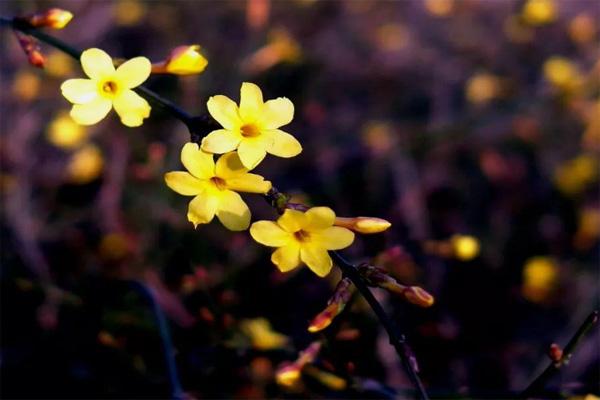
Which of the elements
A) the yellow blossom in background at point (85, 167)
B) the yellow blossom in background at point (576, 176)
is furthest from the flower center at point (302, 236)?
the yellow blossom in background at point (576, 176)

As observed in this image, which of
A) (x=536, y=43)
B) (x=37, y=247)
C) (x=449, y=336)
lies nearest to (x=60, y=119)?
(x=37, y=247)

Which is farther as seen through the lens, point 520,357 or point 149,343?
point 520,357

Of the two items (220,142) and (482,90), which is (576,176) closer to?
(482,90)

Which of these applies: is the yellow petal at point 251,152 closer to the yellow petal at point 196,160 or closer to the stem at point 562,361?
the yellow petal at point 196,160

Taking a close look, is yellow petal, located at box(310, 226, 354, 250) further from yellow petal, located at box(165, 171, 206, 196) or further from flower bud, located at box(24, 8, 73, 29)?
flower bud, located at box(24, 8, 73, 29)

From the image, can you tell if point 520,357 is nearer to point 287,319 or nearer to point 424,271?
point 424,271

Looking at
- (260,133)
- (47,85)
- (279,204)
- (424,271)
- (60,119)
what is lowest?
(279,204)

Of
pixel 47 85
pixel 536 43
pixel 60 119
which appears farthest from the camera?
pixel 536 43

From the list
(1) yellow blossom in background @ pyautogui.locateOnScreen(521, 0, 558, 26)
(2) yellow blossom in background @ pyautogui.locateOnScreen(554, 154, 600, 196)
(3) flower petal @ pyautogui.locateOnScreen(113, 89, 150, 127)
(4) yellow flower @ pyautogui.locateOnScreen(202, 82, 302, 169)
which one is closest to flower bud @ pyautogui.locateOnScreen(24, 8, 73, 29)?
(3) flower petal @ pyautogui.locateOnScreen(113, 89, 150, 127)

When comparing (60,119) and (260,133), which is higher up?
(60,119)
